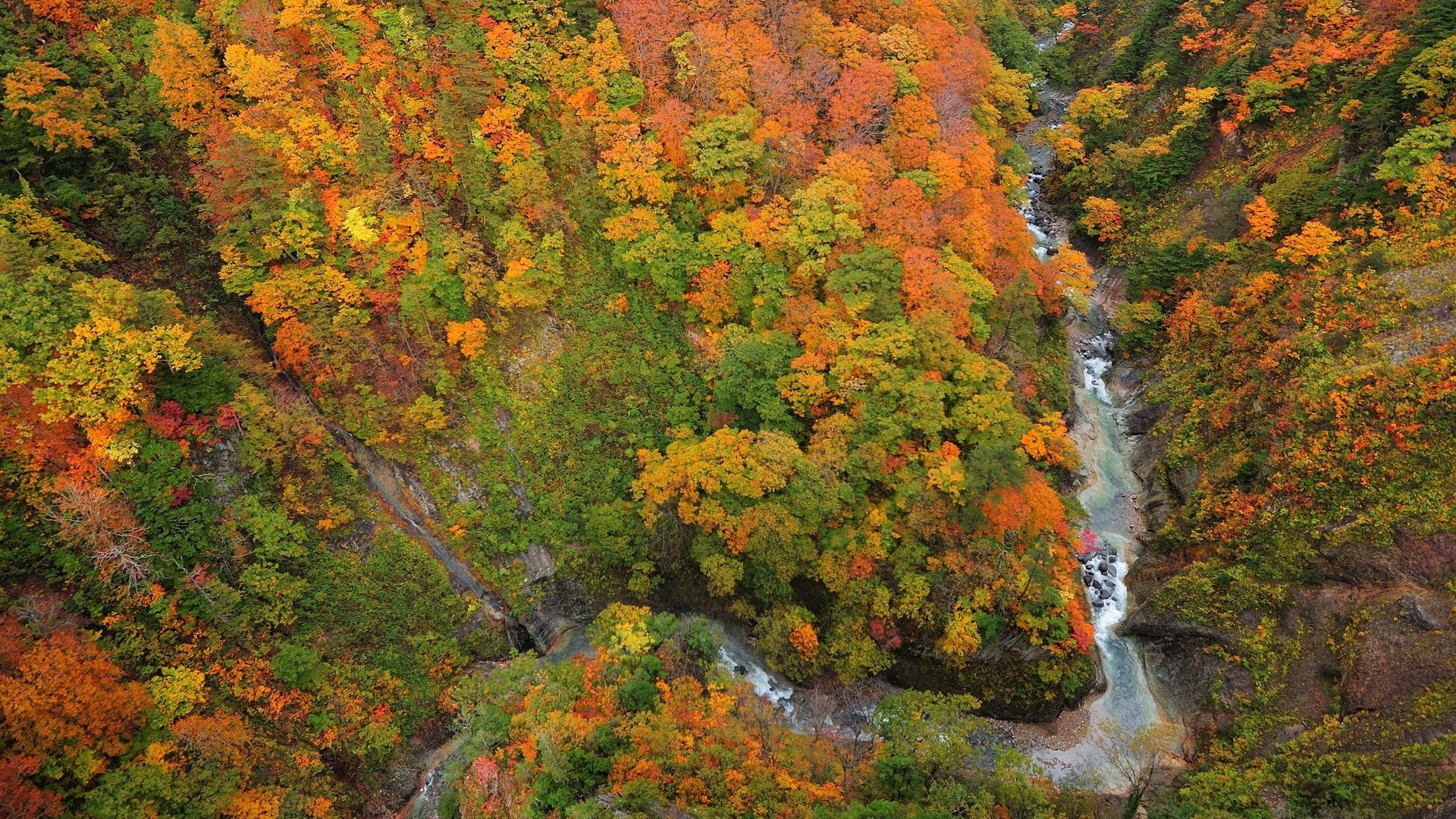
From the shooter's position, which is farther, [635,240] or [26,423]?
[635,240]

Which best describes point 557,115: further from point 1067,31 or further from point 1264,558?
point 1067,31

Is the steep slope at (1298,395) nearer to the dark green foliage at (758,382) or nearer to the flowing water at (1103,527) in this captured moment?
the flowing water at (1103,527)

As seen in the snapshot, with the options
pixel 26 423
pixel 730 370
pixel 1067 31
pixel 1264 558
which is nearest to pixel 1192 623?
pixel 1264 558

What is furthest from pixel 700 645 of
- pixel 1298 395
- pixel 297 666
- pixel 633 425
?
pixel 1298 395

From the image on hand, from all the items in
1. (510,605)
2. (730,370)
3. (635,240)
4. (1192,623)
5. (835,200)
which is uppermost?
(835,200)

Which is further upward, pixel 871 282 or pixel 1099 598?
pixel 871 282

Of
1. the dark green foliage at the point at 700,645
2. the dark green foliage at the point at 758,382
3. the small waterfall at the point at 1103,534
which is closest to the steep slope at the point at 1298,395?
the small waterfall at the point at 1103,534

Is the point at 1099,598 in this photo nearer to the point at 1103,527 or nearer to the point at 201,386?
the point at 1103,527
